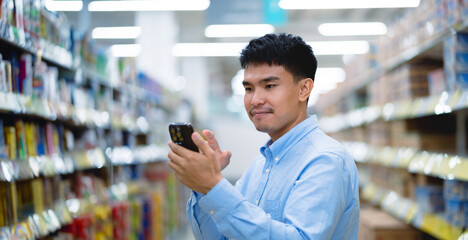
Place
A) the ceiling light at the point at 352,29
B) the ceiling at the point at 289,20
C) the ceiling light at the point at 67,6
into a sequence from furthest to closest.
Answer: the ceiling light at the point at 352,29 → the ceiling at the point at 289,20 → the ceiling light at the point at 67,6

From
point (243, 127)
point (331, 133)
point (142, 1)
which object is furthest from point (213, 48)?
point (331, 133)

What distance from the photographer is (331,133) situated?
7.61 m

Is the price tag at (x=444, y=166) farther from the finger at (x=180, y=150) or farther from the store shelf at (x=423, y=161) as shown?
the finger at (x=180, y=150)

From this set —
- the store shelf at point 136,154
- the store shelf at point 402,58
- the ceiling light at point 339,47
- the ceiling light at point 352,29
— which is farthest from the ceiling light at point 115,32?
the store shelf at point 402,58

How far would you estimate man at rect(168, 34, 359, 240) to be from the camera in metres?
1.21

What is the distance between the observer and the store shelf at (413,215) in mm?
2675

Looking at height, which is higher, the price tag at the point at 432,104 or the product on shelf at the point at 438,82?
the product on shelf at the point at 438,82

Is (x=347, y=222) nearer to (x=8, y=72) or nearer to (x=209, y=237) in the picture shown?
(x=209, y=237)

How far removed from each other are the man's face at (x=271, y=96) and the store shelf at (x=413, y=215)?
62.8 inches

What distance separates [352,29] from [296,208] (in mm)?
10192

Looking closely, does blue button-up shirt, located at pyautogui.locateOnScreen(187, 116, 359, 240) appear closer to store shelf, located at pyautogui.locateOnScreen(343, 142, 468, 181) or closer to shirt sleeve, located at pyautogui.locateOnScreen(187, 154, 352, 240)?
shirt sleeve, located at pyautogui.locateOnScreen(187, 154, 352, 240)

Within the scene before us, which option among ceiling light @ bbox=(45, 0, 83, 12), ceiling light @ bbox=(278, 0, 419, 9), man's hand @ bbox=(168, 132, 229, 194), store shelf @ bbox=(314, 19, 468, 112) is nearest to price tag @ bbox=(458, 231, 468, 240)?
store shelf @ bbox=(314, 19, 468, 112)

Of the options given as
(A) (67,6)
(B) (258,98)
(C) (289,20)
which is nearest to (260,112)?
(B) (258,98)

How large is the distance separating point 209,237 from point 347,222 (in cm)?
44
